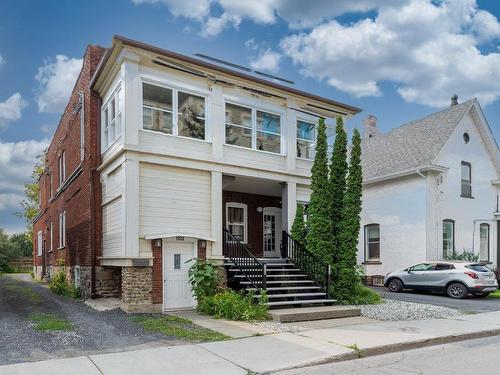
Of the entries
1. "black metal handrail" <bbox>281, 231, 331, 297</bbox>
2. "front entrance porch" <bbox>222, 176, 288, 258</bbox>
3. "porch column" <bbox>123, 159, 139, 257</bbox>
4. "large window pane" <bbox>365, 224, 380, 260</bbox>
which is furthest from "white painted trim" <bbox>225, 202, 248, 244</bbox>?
"large window pane" <bbox>365, 224, 380, 260</bbox>

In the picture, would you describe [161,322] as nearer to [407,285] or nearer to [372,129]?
[407,285]

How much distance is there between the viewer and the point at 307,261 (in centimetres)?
1449

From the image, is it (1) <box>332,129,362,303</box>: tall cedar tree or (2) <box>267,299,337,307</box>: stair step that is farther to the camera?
(1) <box>332,129,362,303</box>: tall cedar tree

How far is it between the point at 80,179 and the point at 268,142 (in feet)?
23.0

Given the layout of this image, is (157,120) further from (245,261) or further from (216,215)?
(245,261)

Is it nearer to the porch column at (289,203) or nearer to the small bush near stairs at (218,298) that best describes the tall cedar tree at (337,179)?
the porch column at (289,203)

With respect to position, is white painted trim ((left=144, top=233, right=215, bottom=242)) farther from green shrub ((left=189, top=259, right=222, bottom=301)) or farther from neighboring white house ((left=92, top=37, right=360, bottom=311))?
green shrub ((left=189, top=259, right=222, bottom=301))

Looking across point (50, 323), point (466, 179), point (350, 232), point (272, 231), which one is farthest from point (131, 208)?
point (466, 179)

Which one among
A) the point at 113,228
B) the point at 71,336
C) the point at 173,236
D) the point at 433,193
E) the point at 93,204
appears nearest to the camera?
the point at 71,336

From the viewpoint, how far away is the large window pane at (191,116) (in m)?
14.1

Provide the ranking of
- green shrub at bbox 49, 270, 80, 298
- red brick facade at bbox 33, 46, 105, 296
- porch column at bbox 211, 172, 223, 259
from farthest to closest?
green shrub at bbox 49, 270, 80, 298 < red brick facade at bbox 33, 46, 105, 296 < porch column at bbox 211, 172, 223, 259

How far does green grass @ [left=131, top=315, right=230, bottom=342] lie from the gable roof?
14289 mm

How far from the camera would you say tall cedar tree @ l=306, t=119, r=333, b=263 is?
14148 mm

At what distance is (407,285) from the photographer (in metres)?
19.0
